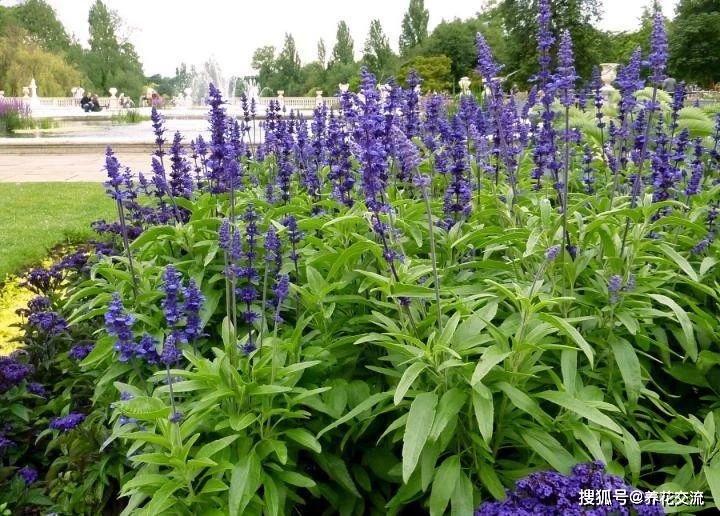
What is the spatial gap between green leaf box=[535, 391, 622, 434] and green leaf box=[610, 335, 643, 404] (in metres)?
0.33

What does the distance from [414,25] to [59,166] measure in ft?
227

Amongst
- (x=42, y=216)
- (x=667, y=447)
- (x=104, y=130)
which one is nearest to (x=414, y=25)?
(x=104, y=130)

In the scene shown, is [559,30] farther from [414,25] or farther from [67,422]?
[414,25]

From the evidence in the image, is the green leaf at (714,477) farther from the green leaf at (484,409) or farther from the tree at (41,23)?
the tree at (41,23)

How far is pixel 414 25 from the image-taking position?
78000mm

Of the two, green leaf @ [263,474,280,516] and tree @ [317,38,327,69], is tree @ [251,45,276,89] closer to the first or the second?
tree @ [317,38,327,69]

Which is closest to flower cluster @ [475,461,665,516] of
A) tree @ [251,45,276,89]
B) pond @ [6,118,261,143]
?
pond @ [6,118,261,143]

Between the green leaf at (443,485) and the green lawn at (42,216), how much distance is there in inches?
235

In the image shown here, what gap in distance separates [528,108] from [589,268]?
2.86m

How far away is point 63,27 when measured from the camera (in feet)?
280

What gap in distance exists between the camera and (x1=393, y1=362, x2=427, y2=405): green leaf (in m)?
2.07

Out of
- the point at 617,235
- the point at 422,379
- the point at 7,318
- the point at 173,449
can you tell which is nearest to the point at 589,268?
the point at 617,235

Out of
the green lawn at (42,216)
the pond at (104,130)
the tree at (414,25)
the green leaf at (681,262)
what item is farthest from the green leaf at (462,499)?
the tree at (414,25)

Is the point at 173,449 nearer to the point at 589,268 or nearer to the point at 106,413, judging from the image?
the point at 106,413
